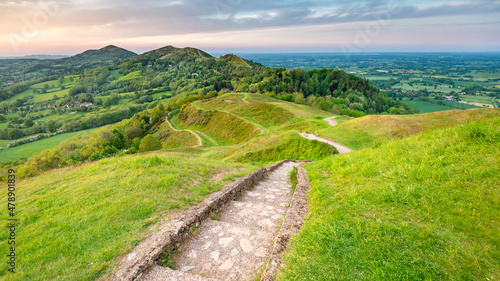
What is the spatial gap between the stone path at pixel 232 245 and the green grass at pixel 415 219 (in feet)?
3.42

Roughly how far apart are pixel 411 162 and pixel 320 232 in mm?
3992

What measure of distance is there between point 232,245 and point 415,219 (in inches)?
168

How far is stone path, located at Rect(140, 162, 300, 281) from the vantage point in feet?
14.9

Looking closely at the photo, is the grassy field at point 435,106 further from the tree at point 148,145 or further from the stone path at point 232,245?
the stone path at point 232,245

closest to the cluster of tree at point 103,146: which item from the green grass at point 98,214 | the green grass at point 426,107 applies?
the green grass at point 98,214

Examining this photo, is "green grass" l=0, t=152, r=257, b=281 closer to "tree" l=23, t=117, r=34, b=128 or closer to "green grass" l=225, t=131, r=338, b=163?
"green grass" l=225, t=131, r=338, b=163

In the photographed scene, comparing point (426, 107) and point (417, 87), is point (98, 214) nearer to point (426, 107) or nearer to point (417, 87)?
point (426, 107)

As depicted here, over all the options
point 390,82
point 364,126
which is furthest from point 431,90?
point 364,126

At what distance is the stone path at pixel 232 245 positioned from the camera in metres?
4.53

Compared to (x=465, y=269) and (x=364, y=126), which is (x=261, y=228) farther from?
(x=364, y=126)

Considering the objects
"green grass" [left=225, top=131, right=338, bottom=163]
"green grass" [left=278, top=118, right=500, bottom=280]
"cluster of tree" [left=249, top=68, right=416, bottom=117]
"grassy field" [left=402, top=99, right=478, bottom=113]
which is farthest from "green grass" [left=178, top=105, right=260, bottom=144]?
"grassy field" [left=402, top=99, right=478, bottom=113]

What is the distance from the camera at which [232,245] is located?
5.32 meters

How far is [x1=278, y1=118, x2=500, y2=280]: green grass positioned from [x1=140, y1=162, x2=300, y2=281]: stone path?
104 cm

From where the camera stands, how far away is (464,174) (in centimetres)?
510
